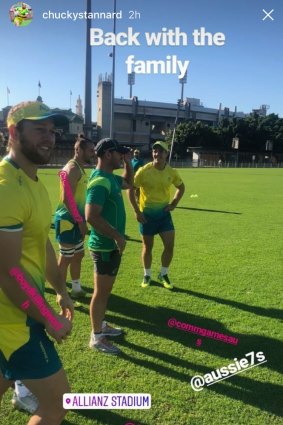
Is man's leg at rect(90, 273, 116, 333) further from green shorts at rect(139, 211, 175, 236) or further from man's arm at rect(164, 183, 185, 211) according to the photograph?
man's arm at rect(164, 183, 185, 211)

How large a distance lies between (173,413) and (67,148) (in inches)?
2364

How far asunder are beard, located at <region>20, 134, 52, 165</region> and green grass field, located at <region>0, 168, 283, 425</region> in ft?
6.80

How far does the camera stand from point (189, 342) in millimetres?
4305

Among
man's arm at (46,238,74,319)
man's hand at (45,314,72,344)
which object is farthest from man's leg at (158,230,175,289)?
man's hand at (45,314,72,344)

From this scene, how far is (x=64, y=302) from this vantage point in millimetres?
2484

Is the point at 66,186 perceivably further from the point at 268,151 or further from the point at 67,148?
the point at 268,151

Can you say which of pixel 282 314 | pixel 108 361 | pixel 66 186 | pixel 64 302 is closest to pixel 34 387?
pixel 64 302

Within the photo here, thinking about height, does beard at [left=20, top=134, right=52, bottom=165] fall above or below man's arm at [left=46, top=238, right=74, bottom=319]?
above

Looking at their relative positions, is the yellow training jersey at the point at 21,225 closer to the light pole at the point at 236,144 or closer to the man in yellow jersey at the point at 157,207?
the man in yellow jersey at the point at 157,207

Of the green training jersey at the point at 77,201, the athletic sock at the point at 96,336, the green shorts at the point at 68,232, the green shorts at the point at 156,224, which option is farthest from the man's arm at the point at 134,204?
the athletic sock at the point at 96,336

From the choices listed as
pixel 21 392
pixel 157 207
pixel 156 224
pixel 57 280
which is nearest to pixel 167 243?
pixel 156 224

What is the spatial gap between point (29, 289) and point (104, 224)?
1.78 m

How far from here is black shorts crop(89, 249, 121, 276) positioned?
392 centimetres

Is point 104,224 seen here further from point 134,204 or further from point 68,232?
point 134,204
